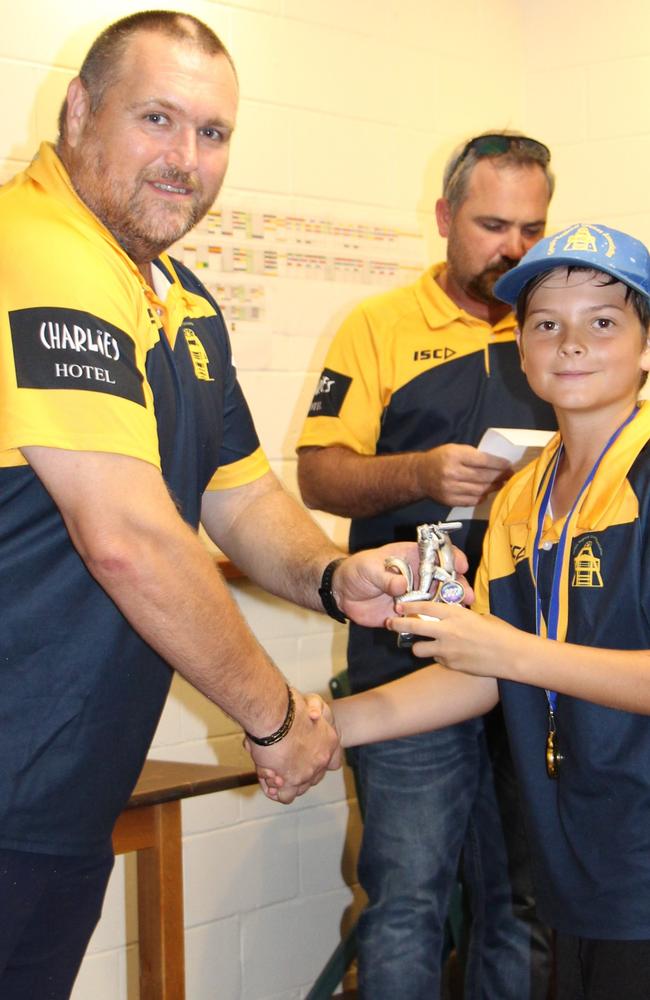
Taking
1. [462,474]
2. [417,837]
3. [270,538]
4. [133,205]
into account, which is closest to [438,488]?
[462,474]

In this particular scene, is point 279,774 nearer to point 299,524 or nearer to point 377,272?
point 299,524

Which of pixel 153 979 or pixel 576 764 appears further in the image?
pixel 153 979

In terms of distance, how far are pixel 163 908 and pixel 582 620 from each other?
1.22 metres

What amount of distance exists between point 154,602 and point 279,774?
0.48m

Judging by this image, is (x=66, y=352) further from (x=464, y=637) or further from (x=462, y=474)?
(x=462, y=474)

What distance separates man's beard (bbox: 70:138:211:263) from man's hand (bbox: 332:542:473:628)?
664 millimetres

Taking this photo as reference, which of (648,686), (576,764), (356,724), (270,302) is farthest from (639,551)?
(270,302)

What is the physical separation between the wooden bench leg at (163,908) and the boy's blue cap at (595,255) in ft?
4.43

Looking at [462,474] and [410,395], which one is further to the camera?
[410,395]

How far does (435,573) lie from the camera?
1836mm

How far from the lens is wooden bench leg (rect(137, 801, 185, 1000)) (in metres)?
2.45

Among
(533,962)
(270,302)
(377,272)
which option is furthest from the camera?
(377,272)

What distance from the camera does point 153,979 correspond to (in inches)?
97.3

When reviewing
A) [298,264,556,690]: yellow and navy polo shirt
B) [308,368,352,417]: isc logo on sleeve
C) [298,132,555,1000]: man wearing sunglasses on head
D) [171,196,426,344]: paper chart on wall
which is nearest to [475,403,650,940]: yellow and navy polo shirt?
[298,132,555,1000]: man wearing sunglasses on head
